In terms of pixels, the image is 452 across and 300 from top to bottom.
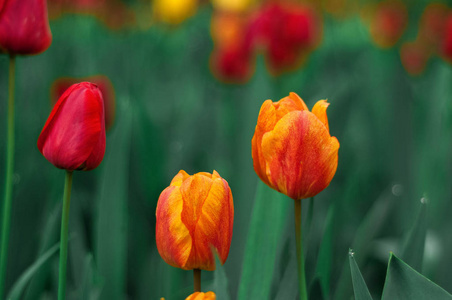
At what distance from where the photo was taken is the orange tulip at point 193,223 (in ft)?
1.32

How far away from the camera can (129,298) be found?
→ 84cm

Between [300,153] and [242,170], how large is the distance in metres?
0.54

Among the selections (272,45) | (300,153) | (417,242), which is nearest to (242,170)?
(417,242)

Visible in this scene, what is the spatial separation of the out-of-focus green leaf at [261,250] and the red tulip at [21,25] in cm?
29

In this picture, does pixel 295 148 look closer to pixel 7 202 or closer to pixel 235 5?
pixel 7 202

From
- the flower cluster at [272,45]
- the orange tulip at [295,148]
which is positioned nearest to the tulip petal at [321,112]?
the orange tulip at [295,148]

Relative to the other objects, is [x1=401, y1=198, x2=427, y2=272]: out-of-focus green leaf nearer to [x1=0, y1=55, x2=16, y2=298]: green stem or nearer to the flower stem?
the flower stem

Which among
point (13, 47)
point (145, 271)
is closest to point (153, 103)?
point (145, 271)

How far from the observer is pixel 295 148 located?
407mm

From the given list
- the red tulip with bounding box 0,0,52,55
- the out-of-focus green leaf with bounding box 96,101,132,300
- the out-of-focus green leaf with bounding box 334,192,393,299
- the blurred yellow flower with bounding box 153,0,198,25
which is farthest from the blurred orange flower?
the red tulip with bounding box 0,0,52,55

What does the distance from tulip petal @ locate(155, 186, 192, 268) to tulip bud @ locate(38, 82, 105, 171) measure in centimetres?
9

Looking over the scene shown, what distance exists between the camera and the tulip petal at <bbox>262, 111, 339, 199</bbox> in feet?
1.31

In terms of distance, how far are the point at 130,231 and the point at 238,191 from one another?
8.2 inches

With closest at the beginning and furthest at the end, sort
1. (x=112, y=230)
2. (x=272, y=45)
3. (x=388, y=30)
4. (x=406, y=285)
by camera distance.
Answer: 1. (x=406, y=285)
2. (x=112, y=230)
3. (x=272, y=45)
4. (x=388, y=30)
